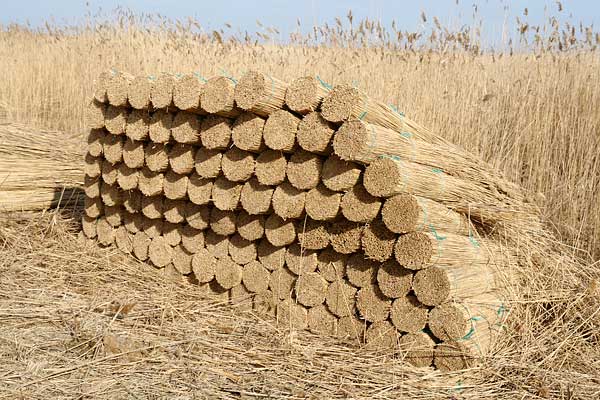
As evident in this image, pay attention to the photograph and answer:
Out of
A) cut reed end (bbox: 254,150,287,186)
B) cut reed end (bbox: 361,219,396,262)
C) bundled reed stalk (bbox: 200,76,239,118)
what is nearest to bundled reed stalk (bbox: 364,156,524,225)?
cut reed end (bbox: 361,219,396,262)

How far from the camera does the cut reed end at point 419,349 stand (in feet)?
8.36

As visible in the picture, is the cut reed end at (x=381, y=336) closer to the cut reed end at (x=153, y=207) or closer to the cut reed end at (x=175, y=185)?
the cut reed end at (x=175, y=185)

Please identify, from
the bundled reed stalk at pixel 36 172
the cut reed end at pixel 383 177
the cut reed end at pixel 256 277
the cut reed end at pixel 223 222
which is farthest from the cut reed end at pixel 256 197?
the bundled reed stalk at pixel 36 172

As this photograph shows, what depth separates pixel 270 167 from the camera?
9.21 ft

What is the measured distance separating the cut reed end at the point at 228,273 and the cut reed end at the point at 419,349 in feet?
3.02

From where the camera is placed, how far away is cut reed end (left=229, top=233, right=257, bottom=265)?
305 cm

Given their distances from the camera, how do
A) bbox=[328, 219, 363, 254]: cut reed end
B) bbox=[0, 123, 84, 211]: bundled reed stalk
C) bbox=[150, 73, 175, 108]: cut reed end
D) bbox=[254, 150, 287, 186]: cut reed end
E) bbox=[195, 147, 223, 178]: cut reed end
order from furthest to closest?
bbox=[0, 123, 84, 211]: bundled reed stalk → bbox=[150, 73, 175, 108]: cut reed end → bbox=[195, 147, 223, 178]: cut reed end → bbox=[254, 150, 287, 186]: cut reed end → bbox=[328, 219, 363, 254]: cut reed end

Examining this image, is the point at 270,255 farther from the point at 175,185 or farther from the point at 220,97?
the point at 220,97

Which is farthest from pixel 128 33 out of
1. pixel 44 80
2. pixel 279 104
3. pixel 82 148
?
pixel 279 104

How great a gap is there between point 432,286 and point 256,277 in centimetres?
91

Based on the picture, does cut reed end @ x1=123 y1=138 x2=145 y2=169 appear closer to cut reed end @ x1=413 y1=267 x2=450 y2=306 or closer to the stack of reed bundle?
the stack of reed bundle

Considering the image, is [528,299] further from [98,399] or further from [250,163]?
[98,399]

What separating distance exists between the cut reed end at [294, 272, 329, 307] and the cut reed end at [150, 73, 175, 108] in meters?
1.10

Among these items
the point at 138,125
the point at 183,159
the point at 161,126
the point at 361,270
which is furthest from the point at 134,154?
the point at 361,270
